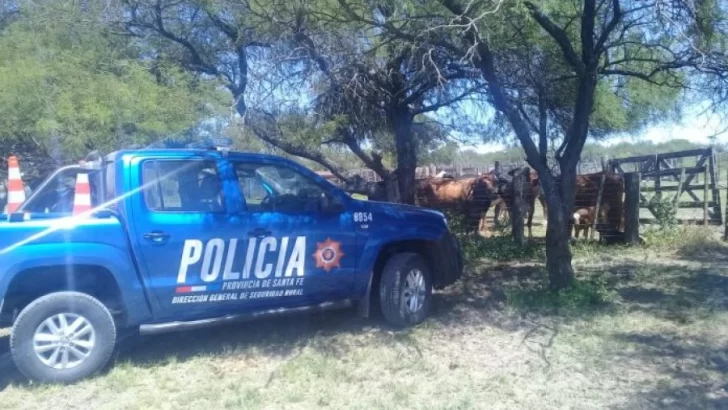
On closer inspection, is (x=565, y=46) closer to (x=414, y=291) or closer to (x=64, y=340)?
(x=414, y=291)

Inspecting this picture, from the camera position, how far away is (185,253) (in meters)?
5.78

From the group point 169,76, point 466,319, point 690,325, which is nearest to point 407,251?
point 466,319

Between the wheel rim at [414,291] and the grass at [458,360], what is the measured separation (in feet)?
0.76

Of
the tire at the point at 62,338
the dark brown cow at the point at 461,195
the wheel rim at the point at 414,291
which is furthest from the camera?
the dark brown cow at the point at 461,195

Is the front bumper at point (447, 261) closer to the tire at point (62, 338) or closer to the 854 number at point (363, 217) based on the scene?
the 854 number at point (363, 217)

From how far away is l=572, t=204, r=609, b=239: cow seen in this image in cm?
1279

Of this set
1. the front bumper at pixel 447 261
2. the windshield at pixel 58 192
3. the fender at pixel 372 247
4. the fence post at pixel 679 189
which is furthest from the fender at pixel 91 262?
the fence post at pixel 679 189

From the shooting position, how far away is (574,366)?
5.64 metres

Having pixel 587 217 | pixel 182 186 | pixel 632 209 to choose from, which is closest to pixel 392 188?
pixel 587 217

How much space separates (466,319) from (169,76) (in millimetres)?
6369

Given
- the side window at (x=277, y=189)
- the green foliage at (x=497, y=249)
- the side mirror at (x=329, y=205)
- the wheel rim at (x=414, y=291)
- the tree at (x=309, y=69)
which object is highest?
the tree at (x=309, y=69)

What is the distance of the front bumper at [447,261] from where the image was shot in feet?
24.2

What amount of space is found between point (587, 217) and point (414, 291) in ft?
22.9

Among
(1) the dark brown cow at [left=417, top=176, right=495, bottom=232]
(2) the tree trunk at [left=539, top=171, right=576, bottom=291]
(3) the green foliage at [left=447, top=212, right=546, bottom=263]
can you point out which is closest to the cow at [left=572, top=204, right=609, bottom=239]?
(3) the green foliage at [left=447, top=212, right=546, bottom=263]
